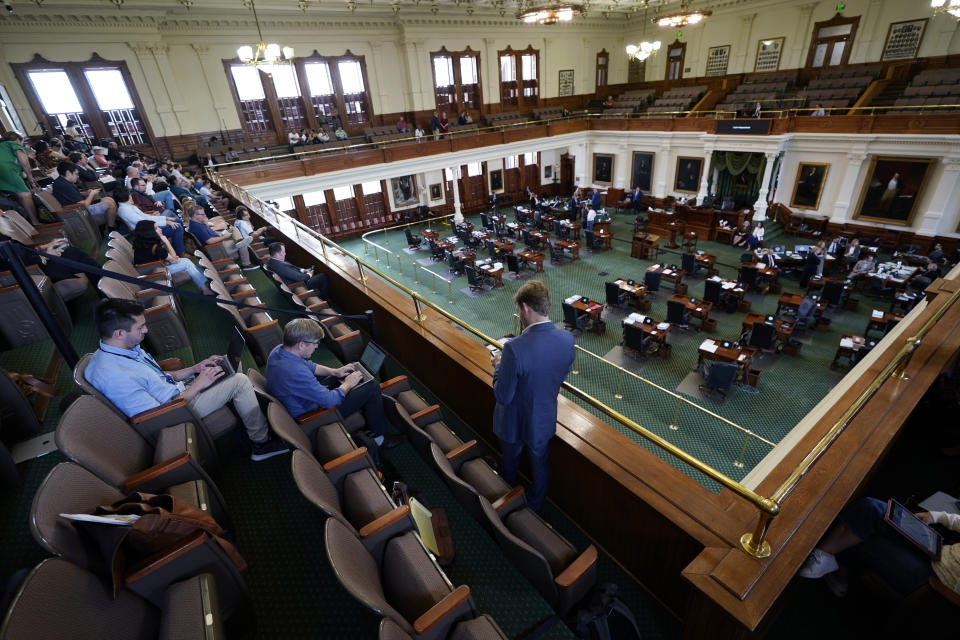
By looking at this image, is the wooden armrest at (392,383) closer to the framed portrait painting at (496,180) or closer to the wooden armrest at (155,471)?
the wooden armrest at (155,471)

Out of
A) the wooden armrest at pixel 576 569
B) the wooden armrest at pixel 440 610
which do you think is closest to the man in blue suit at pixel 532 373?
the wooden armrest at pixel 576 569

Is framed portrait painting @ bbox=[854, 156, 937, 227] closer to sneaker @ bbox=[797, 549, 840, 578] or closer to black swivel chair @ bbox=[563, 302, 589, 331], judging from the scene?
black swivel chair @ bbox=[563, 302, 589, 331]

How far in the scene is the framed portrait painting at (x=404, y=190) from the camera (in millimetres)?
18719

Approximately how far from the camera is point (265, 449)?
10.4 feet

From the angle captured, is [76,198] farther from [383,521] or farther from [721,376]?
[721,376]

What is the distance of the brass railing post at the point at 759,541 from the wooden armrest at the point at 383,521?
1.70m

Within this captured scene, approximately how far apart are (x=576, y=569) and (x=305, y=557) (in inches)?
62.3

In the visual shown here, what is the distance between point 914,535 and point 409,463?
3260 millimetres

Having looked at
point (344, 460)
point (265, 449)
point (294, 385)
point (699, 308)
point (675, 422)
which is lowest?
point (675, 422)

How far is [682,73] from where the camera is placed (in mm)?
20594

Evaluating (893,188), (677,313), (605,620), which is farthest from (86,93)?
(893,188)

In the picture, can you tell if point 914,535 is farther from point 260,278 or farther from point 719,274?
point 719,274

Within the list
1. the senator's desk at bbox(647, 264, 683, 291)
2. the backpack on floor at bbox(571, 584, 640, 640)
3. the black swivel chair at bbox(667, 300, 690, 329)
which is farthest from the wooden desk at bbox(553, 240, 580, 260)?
the backpack on floor at bbox(571, 584, 640, 640)

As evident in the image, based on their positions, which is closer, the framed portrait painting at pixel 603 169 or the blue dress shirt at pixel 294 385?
the blue dress shirt at pixel 294 385
